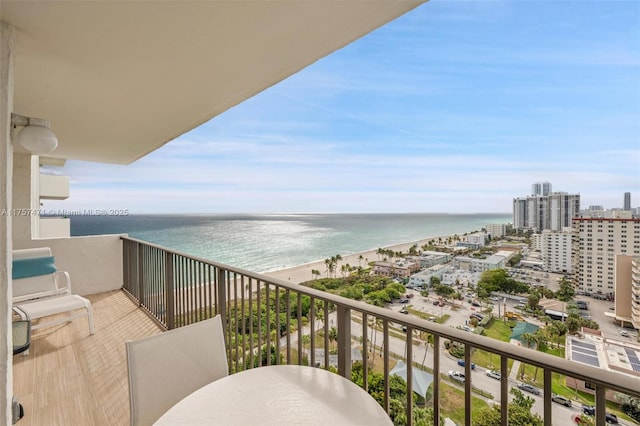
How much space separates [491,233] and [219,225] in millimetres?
35248

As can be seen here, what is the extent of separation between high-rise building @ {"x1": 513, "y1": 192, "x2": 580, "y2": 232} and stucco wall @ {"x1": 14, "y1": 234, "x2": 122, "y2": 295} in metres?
11.3

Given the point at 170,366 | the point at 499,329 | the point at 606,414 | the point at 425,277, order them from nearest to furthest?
the point at 606,414 → the point at 170,366 → the point at 499,329 → the point at 425,277

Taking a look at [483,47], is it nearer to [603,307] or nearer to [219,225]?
[603,307]

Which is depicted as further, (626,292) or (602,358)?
(626,292)

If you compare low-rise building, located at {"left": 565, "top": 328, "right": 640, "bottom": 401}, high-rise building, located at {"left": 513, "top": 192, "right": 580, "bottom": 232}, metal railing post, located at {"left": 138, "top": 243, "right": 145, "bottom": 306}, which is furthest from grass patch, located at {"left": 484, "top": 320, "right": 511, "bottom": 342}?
metal railing post, located at {"left": 138, "top": 243, "right": 145, "bottom": 306}

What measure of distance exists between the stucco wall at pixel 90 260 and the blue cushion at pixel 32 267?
1.07 meters

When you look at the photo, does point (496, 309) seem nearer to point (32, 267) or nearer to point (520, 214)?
point (520, 214)

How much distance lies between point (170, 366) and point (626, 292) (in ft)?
22.2

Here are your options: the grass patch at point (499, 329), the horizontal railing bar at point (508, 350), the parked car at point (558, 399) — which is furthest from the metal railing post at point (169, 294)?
the grass patch at point (499, 329)

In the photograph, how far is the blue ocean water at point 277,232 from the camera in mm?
27344

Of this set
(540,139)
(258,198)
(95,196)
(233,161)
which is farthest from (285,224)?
(540,139)

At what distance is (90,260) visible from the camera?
5039 mm

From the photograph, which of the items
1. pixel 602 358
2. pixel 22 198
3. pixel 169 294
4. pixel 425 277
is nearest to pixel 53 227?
pixel 22 198

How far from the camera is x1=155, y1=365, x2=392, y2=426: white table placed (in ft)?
3.31
